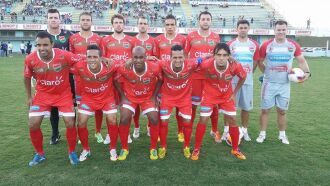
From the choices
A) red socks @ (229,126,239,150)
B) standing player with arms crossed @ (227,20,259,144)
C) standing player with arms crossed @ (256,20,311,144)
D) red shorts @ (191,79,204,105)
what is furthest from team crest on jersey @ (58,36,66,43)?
standing player with arms crossed @ (256,20,311,144)

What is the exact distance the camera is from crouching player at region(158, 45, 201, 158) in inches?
193

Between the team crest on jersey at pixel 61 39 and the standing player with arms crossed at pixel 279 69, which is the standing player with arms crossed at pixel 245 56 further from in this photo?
the team crest on jersey at pixel 61 39

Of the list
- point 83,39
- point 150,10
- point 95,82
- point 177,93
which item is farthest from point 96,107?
point 150,10

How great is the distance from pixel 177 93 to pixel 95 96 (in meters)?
1.27

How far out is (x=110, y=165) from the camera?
14.9ft

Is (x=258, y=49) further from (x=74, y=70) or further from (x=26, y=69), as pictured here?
(x=26, y=69)

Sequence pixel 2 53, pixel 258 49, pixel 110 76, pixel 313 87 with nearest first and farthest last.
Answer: pixel 110 76, pixel 258 49, pixel 313 87, pixel 2 53

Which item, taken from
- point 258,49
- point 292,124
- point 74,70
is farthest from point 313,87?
point 74,70

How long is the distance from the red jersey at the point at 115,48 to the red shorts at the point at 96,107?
1070mm

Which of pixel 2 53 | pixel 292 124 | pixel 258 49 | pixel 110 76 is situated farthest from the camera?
pixel 2 53

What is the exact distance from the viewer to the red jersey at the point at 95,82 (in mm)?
4746

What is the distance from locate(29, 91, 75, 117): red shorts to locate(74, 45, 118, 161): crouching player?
0.18m

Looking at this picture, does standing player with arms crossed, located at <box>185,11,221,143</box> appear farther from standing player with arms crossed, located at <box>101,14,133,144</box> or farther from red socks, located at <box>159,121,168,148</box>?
standing player with arms crossed, located at <box>101,14,133,144</box>

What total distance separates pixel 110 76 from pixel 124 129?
2.72ft
